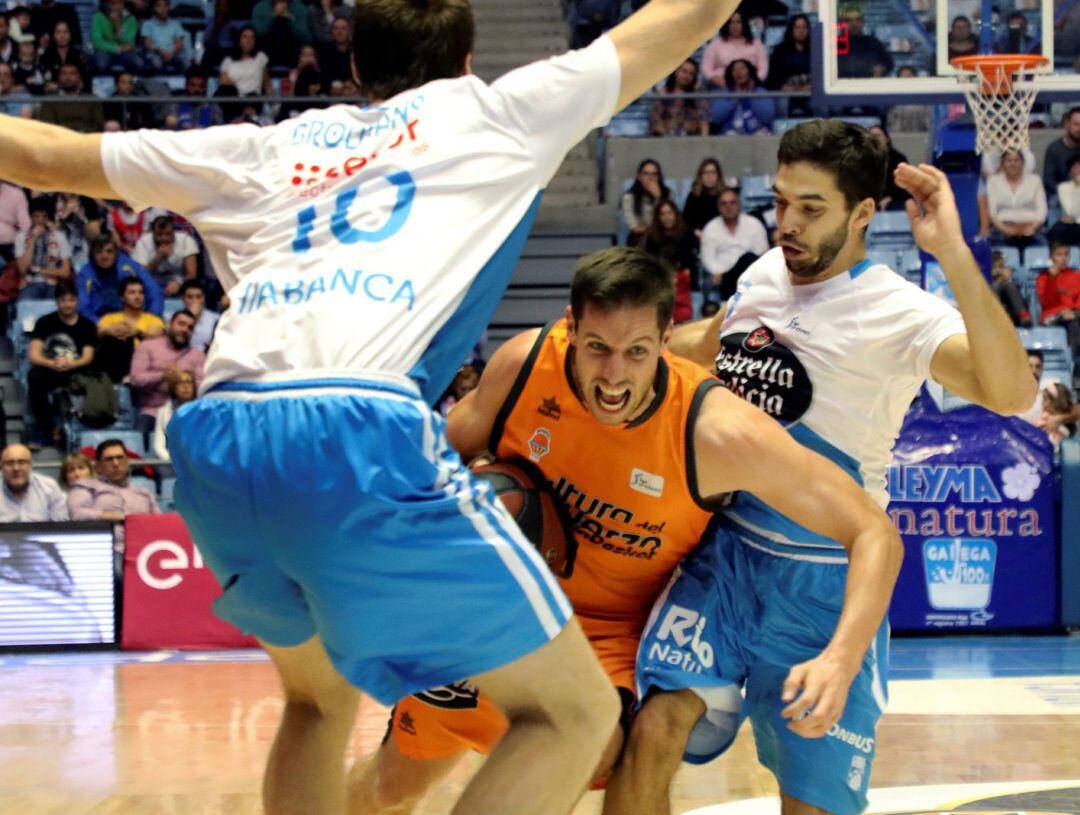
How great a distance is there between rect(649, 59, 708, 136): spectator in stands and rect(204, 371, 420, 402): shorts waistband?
39.7 ft

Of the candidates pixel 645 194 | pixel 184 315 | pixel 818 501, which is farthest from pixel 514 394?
pixel 645 194

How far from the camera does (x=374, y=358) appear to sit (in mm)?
2793

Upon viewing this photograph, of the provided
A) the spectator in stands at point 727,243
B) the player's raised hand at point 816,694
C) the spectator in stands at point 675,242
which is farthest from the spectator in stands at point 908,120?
the player's raised hand at point 816,694

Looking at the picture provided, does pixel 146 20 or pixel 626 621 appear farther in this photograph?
pixel 146 20

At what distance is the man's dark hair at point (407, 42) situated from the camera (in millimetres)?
3039

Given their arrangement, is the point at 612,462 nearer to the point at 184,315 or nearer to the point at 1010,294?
the point at 184,315

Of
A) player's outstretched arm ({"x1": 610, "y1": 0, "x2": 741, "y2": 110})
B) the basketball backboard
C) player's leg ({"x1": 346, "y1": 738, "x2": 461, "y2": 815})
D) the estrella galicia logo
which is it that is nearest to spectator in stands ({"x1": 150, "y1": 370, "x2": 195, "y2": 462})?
the basketball backboard

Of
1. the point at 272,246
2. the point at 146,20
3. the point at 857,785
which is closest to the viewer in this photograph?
the point at 272,246

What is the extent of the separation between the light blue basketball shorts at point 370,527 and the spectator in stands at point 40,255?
35.3 feet

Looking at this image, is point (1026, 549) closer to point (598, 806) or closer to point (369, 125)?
point (598, 806)

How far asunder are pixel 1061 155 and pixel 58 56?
30.2 ft

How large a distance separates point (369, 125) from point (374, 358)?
0.52 metres

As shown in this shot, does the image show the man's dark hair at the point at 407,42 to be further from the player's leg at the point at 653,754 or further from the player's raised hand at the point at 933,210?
the player's leg at the point at 653,754

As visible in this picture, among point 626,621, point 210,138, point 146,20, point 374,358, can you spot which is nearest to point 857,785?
point 626,621
